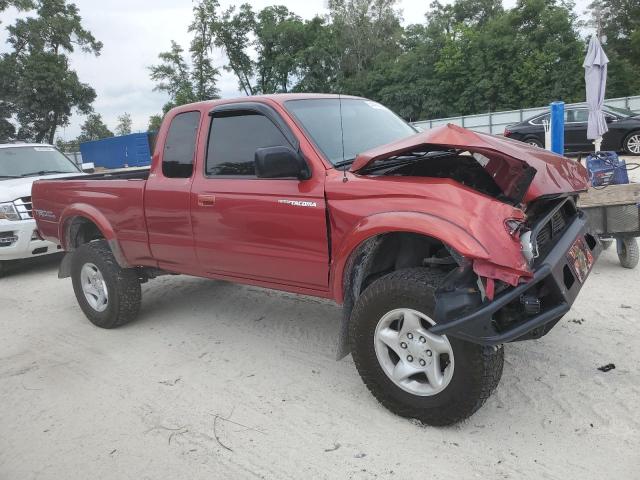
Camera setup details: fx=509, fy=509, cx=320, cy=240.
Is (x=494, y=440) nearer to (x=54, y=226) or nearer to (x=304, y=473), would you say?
(x=304, y=473)

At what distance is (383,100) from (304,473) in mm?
43307

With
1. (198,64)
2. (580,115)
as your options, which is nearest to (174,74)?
(198,64)

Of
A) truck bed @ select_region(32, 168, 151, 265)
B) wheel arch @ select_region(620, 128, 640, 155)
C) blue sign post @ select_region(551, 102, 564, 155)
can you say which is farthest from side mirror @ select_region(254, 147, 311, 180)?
wheel arch @ select_region(620, 128, 640, 155)

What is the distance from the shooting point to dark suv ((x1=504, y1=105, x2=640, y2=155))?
1397 cm

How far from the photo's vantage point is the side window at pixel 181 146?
4172 mm

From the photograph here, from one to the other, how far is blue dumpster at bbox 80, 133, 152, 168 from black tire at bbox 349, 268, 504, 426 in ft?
87.4

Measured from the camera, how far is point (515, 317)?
2.62 m

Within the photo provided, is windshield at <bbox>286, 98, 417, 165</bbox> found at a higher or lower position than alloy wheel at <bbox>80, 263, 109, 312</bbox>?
higher

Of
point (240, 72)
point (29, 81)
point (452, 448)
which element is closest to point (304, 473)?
point (452, 448)

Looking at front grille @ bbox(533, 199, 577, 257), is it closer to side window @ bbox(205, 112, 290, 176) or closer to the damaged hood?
the damaged hood

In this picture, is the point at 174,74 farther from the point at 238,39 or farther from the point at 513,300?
the point at 513,300

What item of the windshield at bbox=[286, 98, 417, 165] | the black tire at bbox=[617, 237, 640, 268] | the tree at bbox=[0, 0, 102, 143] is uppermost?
the tree at bbox=[0, 0, 102, 143]

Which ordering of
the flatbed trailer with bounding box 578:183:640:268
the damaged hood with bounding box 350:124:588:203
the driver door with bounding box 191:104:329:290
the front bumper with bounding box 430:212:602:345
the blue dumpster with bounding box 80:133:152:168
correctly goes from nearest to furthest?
the front bumper with bounding box 430:212:602:345
the damaged hood with bounding box 350:124:588:203
the driver door with bounding box 191:104:329:290
the flatbed trailer with bounding box 578:183:640:268
the blue dumpster with bounding box 80:133:152:168

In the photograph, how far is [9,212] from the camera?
23.2 feet
